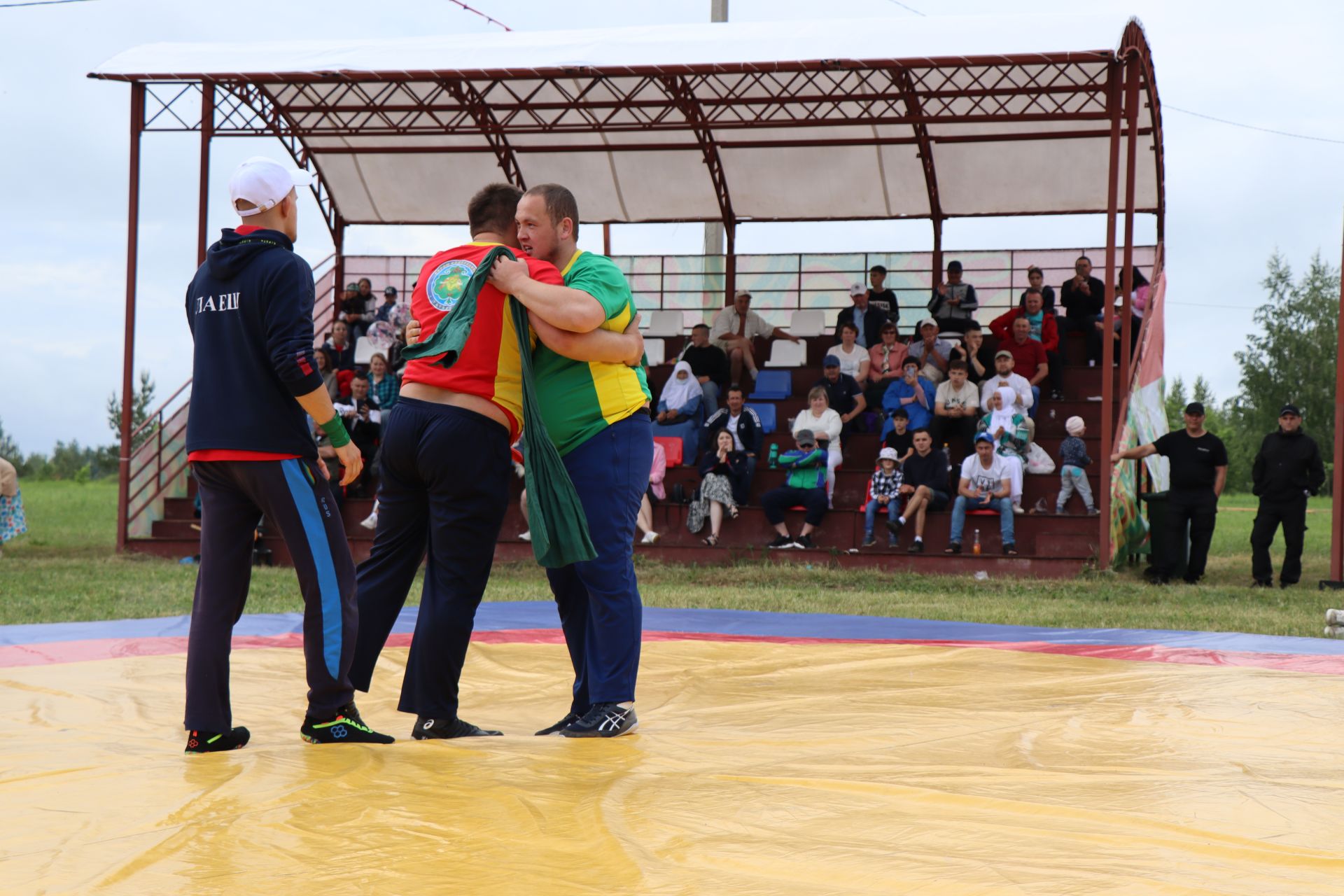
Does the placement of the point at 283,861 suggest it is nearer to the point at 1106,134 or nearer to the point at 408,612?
the point at 408,612

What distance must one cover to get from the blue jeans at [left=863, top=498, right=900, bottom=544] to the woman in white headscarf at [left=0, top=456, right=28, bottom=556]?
765cm

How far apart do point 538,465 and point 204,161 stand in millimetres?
10741

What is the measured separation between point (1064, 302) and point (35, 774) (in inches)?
502

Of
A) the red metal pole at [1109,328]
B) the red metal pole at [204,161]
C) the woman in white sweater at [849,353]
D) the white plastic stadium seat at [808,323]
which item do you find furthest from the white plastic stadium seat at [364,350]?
the red metal pole at [1109,328]

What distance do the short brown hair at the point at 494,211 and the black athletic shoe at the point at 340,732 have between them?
4.41ft

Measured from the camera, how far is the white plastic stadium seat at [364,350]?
1379 centimetres

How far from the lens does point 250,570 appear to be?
298 centimetres

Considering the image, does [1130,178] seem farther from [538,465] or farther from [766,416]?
[538,465]

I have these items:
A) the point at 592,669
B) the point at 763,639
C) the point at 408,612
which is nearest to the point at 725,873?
the point at 592,669

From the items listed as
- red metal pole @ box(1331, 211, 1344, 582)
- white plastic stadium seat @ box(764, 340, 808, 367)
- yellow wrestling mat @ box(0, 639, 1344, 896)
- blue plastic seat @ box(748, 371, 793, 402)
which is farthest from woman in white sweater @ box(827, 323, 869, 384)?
yellow wrestling mat @ box(0, 639, 1344, 896)

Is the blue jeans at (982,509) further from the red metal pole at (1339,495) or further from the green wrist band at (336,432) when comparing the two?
the green wrist band at (336,432)

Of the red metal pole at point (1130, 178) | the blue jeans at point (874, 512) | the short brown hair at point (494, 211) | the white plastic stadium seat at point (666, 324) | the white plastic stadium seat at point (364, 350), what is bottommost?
the blue jeans at point (874, 512)

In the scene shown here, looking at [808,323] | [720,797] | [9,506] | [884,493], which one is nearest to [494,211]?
[720,797]

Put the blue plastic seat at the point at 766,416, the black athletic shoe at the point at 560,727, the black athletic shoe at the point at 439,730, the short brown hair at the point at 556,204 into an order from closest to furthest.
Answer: the black athletic shoe at the point at 439,730
the black athletic shoe at the point at 560,727
the short brown hair at the point at 556,204
the blue plastic seat at the point at 766,416
